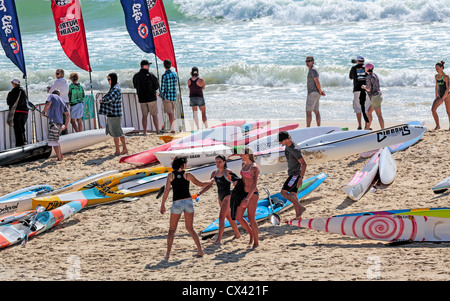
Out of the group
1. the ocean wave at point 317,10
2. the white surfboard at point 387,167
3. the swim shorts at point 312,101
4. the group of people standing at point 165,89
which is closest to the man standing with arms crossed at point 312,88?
the swim shorts at point 312,101

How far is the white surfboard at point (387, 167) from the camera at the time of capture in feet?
31.7

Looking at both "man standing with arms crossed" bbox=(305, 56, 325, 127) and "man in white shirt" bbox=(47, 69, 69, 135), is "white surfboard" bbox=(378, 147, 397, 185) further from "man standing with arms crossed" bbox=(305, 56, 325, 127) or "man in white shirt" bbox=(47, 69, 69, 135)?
"man in white shirt" bbox=(47, 69, 69, 135)

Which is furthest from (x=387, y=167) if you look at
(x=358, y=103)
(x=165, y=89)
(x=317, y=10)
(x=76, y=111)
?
(x=317, y=10)

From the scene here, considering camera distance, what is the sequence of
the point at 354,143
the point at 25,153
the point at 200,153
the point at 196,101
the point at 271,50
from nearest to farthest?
the point at 354,143 < the point at 200,153 < the point at 25,153 < the point at 196,101 < the point at 271,50

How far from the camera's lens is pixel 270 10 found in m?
35.2

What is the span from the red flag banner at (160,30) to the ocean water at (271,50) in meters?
3.38

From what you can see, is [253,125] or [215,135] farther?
[253,125]

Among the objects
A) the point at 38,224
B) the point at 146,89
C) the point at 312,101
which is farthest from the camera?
the point at 146,89

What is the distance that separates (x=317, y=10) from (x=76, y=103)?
23554 mm

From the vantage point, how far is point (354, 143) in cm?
1102

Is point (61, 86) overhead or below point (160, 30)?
below

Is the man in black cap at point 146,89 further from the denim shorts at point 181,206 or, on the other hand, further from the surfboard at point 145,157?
the denim shorts at point 181,206

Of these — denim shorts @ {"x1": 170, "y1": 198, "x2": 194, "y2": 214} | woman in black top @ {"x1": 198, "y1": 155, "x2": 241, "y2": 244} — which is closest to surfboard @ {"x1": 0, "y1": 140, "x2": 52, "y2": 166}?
woman in black top @ {"x1": 198, "y1": 155, "x2": 241, "y2": 244}

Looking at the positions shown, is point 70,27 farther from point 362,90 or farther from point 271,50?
point 271,50
